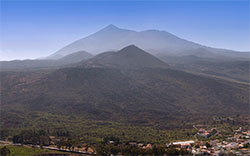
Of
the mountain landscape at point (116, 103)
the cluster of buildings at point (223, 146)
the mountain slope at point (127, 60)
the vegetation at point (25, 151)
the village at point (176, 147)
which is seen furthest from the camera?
the mountain slope at point (127, 60)

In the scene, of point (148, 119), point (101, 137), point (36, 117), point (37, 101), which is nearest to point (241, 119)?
A: point (148, 119)

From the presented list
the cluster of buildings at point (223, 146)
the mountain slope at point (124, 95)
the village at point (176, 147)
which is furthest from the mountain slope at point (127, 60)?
the cluster of buildings at point (223, 146)

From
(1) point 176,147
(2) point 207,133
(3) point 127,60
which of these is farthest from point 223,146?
(3) point 127,60

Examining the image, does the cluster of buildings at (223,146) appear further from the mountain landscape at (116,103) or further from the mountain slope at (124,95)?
the mountain slope at (124,95)

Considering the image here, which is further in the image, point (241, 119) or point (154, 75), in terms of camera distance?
point (154, 75)

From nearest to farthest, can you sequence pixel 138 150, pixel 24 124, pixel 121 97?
pixel 138 150
pixel 24 124
pixel 121 97

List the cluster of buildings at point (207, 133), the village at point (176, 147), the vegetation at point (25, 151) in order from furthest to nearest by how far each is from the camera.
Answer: the cluster of buildings at point (207, 133)
the vegetation at point (25, 151)
the village at point (176, 147)

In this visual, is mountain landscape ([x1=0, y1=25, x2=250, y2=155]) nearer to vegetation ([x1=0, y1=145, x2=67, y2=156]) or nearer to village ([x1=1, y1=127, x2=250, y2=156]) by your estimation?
village ([x1=1, y1=127, x2=250, y2=156])

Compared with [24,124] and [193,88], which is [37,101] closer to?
[24,124]

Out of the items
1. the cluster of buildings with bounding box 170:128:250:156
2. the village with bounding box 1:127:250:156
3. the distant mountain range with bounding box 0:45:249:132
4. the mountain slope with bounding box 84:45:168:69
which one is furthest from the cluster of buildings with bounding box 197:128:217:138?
the mountain slope with bounding box 84:45:168:69
